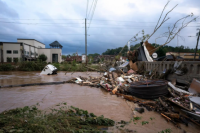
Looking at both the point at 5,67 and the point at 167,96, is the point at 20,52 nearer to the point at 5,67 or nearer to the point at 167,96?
the point at 5,67

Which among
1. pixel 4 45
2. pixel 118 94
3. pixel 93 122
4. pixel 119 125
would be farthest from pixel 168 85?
pixel 4 45

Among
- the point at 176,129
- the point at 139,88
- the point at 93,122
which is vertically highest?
the point at 139,88

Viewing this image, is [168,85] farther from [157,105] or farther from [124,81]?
[124,81]

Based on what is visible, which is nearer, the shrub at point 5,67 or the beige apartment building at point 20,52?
the shrub at point 5,67

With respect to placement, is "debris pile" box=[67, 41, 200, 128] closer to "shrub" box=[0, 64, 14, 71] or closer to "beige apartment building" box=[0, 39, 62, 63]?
"shrub" box=[0, 64, 14, 71]

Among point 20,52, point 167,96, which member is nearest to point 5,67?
point 20,52

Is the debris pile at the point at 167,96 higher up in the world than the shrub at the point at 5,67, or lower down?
lower down

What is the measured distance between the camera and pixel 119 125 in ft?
12.0

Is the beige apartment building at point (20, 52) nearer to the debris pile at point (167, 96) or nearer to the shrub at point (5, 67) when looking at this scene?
the shrub at point (5, 67)

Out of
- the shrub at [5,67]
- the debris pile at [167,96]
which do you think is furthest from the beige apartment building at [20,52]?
A: the debris pile at [167,96]

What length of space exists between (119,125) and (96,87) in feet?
17.3

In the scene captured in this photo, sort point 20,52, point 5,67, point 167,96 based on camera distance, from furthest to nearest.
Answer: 1. point 20,52
2. point 5,67
3. point 167,96

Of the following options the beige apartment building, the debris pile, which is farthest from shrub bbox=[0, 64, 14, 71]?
the debris pile

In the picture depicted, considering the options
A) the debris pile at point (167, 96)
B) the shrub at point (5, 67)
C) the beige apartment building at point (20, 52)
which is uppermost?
the beige apartment building at point (20, 52)
